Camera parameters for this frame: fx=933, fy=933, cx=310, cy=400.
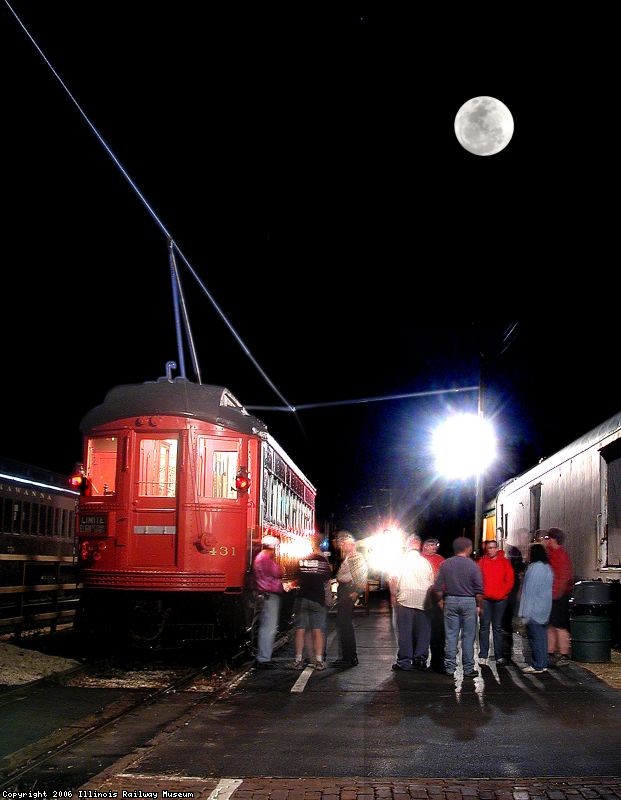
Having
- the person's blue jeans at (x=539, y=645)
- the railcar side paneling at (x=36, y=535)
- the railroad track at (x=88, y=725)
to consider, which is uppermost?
the railcar side paneling at (x=36, y=535)

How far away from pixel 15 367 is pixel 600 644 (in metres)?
34.1

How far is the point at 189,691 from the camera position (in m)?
10.2

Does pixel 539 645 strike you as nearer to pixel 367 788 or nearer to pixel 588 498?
pixel 588 498

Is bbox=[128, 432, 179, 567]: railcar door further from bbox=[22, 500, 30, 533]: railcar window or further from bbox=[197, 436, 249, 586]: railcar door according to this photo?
bbox=[22, 500, 30, 533]: railcar window

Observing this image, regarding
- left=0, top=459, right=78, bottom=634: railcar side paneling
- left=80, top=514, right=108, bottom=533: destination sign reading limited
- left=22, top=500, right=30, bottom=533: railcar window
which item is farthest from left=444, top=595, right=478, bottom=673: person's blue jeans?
left=22, top=500, right=30, bottom=533: railcar window

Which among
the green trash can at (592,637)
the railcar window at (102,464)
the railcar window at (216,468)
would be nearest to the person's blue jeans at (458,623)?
the green trash can at (592,637)

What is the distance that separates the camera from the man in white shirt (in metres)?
Result: 11.7

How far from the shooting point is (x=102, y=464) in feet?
43.6

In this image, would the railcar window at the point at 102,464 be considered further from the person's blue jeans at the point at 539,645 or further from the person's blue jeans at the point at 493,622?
the person's blue jeans at the point at 539,645

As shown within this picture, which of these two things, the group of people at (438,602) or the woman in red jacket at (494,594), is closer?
the group of people at (438,602)

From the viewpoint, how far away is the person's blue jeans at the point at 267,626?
12.2 metres

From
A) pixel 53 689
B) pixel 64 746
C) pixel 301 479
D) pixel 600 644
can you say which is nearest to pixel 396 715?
pixel 64 746

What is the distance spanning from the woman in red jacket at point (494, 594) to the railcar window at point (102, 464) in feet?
17.2

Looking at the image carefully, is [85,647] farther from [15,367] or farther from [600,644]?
[15,367]
